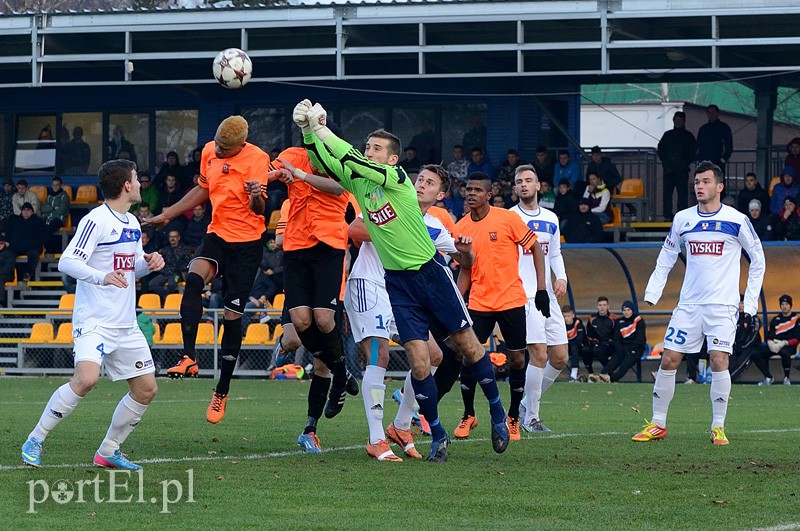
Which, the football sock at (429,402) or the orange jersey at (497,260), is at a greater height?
the orange jersey at (497,260)

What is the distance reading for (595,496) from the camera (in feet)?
24.3

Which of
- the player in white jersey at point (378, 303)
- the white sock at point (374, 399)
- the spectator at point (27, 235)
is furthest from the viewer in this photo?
the spectator at point (27, 235)

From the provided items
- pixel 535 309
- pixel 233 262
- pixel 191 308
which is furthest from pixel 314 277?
pixel 535 309

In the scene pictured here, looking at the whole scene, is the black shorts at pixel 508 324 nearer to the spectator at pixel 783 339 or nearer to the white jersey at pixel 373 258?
the white jersey at pixel 373 258

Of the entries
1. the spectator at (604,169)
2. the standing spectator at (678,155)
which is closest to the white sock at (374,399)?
the spectator at (604,169)

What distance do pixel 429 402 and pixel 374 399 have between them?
1.81 feet

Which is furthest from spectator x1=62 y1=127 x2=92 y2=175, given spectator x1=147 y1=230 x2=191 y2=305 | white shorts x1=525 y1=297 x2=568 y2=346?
white shorts x1=525 y1=297 x2=568 y2=346

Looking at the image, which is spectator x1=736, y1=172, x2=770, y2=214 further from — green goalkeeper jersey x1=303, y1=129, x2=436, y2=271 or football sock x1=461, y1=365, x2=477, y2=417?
green goalkeeper jersey x1=303, y1=129, x2=436, y2=271

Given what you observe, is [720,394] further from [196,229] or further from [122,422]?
[196,229]

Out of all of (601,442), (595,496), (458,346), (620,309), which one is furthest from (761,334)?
(595,496)

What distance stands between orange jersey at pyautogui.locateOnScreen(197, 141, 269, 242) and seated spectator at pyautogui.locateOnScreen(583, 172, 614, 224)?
586 inches

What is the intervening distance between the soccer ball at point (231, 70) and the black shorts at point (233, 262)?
4.89ft

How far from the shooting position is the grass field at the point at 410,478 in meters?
6.62

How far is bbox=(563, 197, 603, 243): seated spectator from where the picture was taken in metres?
23.2
